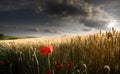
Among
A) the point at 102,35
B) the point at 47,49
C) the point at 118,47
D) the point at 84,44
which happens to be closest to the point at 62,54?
the point at 84,44

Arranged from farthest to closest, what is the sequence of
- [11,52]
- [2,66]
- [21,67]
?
[11,52] → [2,66] → [21,67]

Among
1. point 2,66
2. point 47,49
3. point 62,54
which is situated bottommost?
point 2,66

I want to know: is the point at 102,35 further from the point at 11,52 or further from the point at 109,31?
the point at 11,52

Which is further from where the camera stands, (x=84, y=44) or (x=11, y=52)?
(x=11, y=52)

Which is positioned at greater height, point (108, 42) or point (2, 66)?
point (108, 42)

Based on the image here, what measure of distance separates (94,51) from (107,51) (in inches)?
12.9

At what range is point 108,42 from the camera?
4.99 m

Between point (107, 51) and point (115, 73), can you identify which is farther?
point (107, 51)

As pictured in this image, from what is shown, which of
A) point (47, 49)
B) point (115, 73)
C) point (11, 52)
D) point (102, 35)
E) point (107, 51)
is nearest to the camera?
point (47, 49)

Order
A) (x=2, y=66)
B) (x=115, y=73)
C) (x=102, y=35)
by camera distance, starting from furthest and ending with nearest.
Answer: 1. (x=2, y=66)
2. (x=102, y=35)
3. (x=115, y=73)

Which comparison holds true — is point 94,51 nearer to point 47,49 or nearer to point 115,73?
point 115,73

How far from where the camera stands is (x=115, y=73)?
4.56m

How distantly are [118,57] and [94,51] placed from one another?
583mm

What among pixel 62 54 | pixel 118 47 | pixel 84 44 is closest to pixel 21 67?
pixel 62 54
